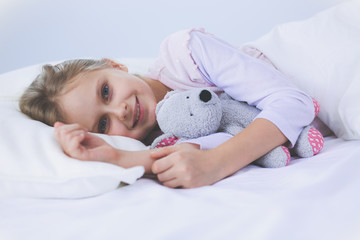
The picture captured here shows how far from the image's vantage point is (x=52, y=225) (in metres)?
0.70

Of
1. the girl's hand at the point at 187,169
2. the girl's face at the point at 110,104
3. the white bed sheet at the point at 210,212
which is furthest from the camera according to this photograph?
the girl's face at the point at 110,104

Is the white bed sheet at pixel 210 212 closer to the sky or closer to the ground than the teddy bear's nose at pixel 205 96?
closer to the ground

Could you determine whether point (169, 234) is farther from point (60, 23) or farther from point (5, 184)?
point (60, 23)

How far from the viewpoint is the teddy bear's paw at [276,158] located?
907mm

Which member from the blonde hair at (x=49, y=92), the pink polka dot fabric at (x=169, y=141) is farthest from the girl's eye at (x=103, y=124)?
the pink polka dot fabric at (x=169, y=141)

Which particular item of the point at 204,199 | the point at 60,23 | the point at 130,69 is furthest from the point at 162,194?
the point at 60,23

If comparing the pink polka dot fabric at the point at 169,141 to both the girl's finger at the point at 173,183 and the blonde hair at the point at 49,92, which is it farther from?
the blonde hair at the point at 49,92

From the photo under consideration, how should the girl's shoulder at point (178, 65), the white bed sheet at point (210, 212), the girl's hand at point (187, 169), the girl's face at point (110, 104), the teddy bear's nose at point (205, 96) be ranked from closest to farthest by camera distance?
the white bed sheet at point (210, 212), the girl's hand at point (187, 169), the teddy bear's nose at point (205, 96), the girl's face at point (110, 104), the girl's shoulder at point (178, 65)

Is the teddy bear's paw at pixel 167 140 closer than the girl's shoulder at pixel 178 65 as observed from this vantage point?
Yes

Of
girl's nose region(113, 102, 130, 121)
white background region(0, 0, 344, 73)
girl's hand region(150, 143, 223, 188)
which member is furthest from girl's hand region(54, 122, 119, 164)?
white background region(0, 0, 344, 73)

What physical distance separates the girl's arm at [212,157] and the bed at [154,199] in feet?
0.08

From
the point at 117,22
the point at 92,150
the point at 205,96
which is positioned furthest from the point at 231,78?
the point at 117,22

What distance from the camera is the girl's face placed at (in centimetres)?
105

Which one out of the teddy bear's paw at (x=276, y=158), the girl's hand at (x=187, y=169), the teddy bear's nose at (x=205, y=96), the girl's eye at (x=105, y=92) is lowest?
the teddy bear's paw at (x=276, y=158)
